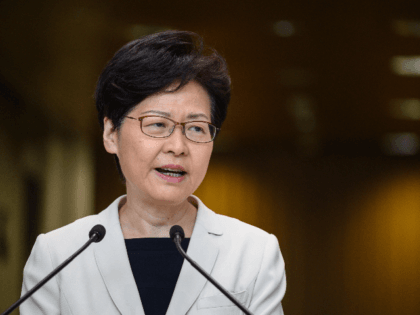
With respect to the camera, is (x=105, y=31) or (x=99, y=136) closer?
(x=105, y=31)

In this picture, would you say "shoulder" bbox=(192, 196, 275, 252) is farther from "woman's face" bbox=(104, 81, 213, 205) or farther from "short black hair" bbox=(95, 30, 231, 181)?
"short black hair" bbox=(95, 30, 231, 181)

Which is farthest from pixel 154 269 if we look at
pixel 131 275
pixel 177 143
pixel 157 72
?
pixel 157 72

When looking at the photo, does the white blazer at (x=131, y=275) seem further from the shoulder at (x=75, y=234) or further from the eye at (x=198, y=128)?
the eye at (x=198, y=128)

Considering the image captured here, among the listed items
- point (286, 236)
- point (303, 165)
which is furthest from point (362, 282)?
point (303, 165)

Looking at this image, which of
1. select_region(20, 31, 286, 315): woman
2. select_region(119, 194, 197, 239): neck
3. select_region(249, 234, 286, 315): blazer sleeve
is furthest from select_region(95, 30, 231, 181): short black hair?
select_region(249, 234, 286, 315): blazer sleeve

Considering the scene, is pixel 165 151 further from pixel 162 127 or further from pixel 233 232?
pixel 233 232

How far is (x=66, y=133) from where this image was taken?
12.2 feet

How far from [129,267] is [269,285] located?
361 mm

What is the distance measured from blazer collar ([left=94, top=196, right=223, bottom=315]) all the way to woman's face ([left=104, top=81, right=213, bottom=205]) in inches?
5.0

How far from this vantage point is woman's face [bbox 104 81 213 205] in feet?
3.41

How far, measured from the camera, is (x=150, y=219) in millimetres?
1148

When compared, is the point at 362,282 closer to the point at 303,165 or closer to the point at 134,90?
the point at 303,165

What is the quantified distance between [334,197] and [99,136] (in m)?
2.52

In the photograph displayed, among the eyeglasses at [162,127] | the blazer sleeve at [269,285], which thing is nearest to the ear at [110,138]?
the eyeglasses at [162,127]
